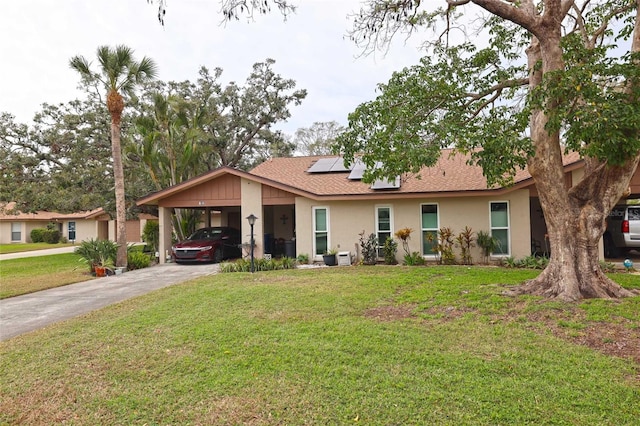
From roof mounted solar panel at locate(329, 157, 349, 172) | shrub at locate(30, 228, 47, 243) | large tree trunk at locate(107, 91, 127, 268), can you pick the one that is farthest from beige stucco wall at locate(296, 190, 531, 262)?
shrub at locate(30, 228, 47, 243)

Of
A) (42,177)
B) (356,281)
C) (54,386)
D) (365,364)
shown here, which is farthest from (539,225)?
(42,177)

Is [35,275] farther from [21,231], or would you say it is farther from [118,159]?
[21,231]

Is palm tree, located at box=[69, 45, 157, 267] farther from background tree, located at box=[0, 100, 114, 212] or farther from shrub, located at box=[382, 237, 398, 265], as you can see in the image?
shrub, located at box=[382, 237, 398, 265]

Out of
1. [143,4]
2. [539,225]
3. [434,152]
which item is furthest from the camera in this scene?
[539,225]

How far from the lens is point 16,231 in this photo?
3081 cm

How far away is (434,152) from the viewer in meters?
8.46

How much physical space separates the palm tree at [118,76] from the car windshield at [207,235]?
9.28 feet

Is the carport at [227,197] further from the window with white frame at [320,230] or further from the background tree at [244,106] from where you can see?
the background tree at [244,106]

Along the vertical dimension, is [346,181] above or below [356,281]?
above

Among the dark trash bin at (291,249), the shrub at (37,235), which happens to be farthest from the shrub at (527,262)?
the shrub at (37,235)

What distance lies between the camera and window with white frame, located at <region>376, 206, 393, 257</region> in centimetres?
1330

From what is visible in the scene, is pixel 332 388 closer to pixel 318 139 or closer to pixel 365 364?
pixel 365 364

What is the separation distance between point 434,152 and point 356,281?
3584 millimetres

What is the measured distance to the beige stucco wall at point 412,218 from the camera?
40.5 feet
